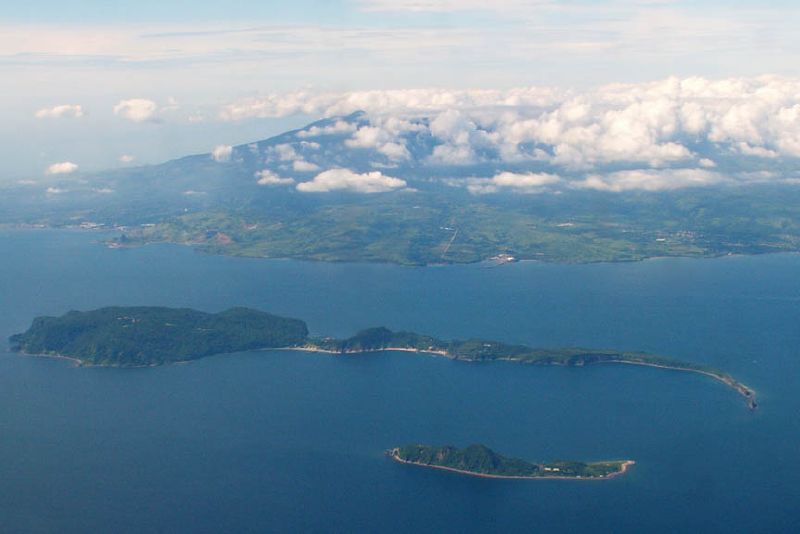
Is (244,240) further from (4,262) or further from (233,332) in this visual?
(233,332)

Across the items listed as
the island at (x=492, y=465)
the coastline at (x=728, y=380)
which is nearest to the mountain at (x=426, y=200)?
→ the coastline at (x=728, y=380)

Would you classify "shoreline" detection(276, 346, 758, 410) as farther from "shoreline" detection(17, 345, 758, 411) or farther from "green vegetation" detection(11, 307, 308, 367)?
"green vegetation" detection(11, 307, 308, 367)

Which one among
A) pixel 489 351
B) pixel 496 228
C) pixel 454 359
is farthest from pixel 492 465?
pixel 496 228

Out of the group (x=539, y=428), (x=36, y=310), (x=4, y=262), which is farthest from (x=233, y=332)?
(x=4, y=262)

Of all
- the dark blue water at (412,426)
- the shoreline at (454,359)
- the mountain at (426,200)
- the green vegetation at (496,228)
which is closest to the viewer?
the dark blue water at (412,426)

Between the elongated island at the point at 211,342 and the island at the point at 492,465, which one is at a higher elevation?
the elongated island at the point at 211,342

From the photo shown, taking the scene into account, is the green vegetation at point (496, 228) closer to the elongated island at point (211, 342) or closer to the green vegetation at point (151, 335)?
the green vegetation at point (151, 335)

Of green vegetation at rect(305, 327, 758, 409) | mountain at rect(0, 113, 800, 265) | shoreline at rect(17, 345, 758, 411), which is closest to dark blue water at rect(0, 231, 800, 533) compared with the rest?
shoreline at rect(17, 345, 758, 411)
